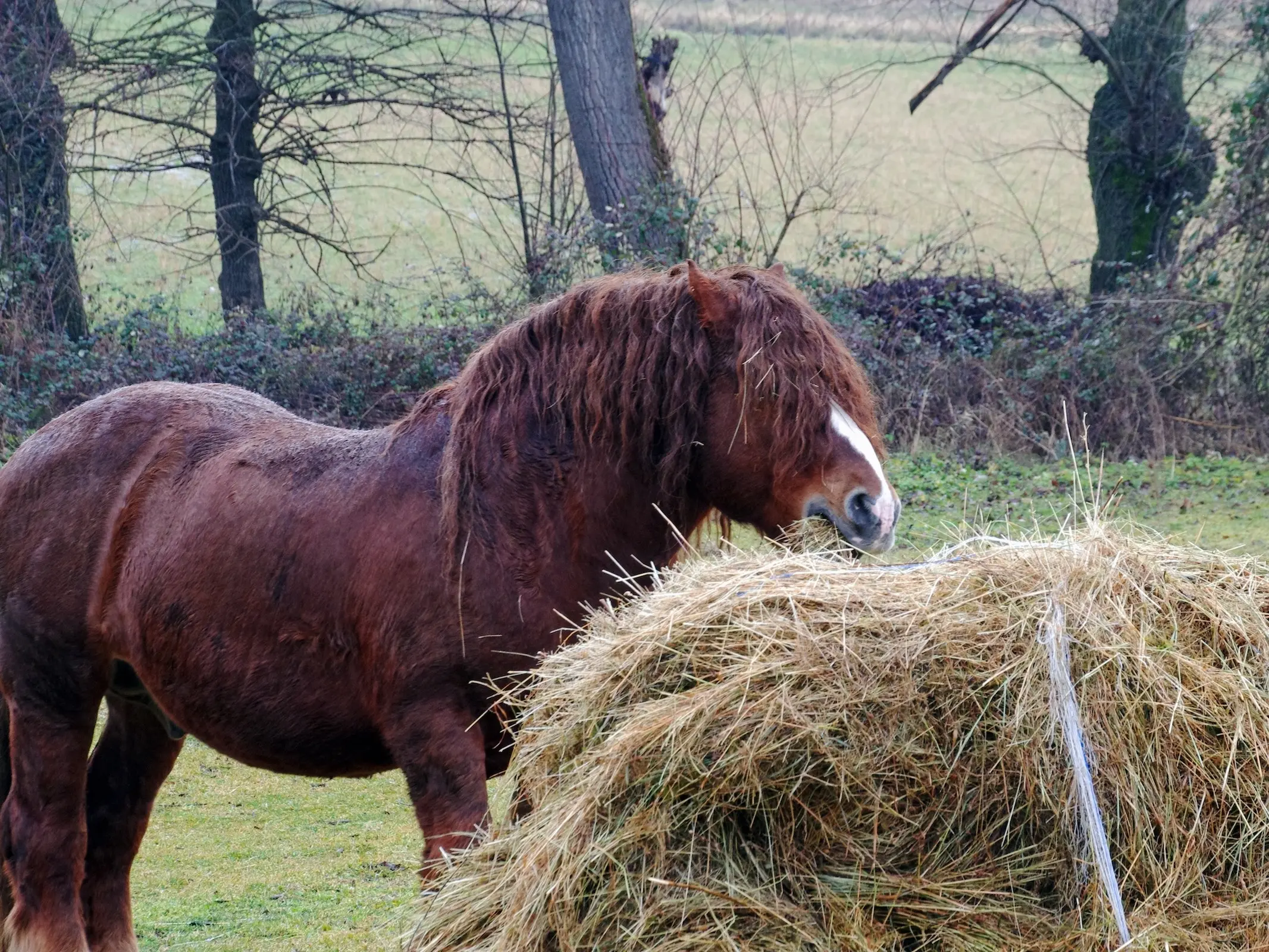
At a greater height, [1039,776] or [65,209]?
[65,209]

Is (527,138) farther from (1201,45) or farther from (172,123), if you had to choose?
(1201,45)

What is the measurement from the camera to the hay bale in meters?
2.35

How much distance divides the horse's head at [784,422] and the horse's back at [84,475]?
1.45 m

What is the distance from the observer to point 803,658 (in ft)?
8.05

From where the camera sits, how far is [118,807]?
4.46m

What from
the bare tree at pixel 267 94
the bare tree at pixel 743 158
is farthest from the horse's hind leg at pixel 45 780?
the bare tree at pixel 267 94

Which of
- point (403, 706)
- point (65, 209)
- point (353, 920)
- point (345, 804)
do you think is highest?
point (65, 209)

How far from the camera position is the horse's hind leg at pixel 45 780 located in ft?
13.2

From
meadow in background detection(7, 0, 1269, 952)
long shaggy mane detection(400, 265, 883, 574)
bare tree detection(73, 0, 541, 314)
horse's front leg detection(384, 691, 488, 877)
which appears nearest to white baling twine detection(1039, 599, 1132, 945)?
long shaggy mane detection(400, 265, 883, 574)

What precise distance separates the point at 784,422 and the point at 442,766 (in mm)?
1285

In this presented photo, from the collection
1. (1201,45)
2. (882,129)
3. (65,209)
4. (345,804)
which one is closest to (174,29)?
(65,209)

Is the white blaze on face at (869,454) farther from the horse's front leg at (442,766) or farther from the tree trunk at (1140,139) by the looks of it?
the tree trunk at (1140,139)

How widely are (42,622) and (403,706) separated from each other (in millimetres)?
1445

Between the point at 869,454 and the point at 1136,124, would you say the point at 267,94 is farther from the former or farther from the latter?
the point at 869,454
